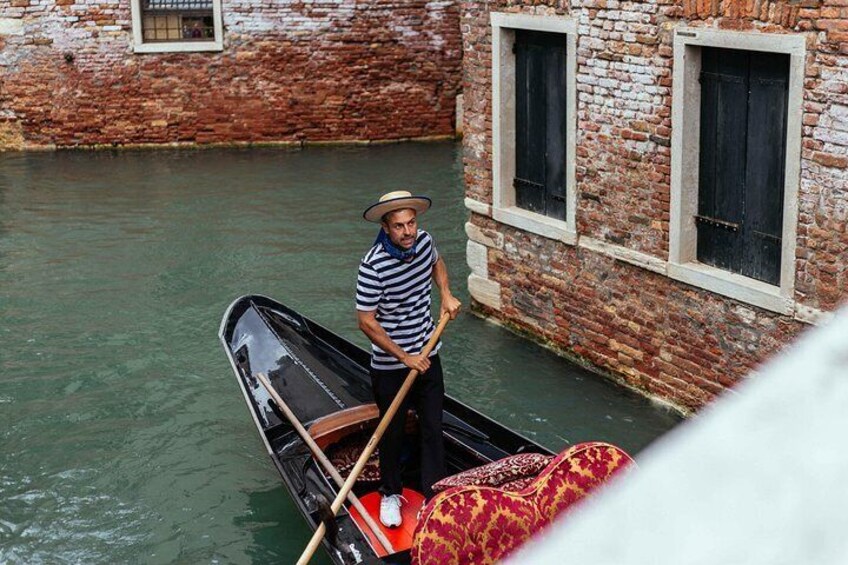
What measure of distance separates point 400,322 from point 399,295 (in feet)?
0.32

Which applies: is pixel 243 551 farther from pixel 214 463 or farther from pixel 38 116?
pixel 38 116

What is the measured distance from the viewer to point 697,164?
4.94 m

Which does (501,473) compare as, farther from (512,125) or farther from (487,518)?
(512,125)

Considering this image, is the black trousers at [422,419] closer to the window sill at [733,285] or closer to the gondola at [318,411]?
the gondola at [318,411]

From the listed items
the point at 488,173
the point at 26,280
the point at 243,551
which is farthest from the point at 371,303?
the point at 26,280

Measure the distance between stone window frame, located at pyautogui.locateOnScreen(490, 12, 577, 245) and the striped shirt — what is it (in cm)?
187

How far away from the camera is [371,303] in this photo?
12.7 feet

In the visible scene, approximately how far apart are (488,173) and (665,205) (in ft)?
4.63

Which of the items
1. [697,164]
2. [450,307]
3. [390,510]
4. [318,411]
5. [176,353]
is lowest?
[176,353]

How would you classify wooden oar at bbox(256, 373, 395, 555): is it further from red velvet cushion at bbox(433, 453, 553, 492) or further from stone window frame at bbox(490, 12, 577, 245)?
stone window frame at bbox(490, 12, 577, 245)

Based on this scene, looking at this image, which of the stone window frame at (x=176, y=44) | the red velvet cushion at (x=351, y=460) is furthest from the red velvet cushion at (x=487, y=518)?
the stone window frame at (x=176, y=44)

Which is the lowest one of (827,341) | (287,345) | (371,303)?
(287,345)

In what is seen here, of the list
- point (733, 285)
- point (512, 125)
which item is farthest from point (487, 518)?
point (512, 125)

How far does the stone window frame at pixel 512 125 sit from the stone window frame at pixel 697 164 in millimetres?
755
